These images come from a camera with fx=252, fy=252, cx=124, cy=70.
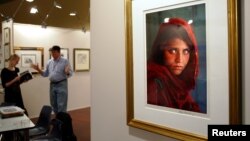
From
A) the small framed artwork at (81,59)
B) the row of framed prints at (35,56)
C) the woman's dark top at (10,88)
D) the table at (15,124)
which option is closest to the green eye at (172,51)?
the table at (15,124)

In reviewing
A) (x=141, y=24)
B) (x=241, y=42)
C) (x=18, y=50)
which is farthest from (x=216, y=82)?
(x=18, y=50)

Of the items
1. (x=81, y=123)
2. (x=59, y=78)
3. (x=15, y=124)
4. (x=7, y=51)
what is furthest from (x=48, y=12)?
(x=15, y=124)

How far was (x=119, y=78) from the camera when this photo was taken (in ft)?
5.17

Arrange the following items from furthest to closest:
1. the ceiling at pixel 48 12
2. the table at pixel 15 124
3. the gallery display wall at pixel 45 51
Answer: the gallery display wall at pixel 45 51, the ceiling at pixel 48 12, the table at pixel 15 124

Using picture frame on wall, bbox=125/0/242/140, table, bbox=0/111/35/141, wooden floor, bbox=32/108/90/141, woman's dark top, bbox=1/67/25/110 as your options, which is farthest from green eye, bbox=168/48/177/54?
woman's dark top, bbox=1/67/25/110

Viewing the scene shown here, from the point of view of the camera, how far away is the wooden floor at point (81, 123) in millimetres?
4616

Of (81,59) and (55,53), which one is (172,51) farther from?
(81,59)

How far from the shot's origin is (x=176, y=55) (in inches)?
47.9

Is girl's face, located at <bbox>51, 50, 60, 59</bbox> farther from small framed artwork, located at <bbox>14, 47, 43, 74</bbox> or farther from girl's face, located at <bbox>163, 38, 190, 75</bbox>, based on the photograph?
girl's face, located at <bbox>163, 38, 190, 75</bbox>

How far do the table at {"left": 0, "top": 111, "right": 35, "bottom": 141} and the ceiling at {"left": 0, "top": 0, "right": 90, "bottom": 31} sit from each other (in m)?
2.91

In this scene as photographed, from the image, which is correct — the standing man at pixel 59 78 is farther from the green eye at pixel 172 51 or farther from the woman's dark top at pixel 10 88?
the green eye at pixel 172 51

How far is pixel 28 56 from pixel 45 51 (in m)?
0.46

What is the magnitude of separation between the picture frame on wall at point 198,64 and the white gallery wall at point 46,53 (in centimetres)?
499

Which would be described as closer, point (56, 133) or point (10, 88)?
point (56, 133)
